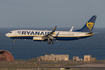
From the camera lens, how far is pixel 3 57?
110m

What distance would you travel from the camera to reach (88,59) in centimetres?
10744

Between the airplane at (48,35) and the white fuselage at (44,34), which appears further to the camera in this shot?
the white fuselage at (44,34)

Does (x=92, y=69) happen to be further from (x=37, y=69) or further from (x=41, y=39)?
(x=41, y=39)

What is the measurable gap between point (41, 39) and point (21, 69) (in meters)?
24.5

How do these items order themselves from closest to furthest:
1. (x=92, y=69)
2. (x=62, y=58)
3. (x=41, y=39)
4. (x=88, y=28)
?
(x=92, y=69)
(x=41, y=39)
(x=88, y=28)
(x=62, y=58)

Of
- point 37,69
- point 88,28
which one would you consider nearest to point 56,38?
point 88,28

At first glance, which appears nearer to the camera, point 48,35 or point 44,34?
point 48,35

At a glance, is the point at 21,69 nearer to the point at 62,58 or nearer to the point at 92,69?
the point at 92,69

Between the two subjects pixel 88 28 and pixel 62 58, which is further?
pixel 62 58

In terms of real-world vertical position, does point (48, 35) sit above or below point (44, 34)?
below

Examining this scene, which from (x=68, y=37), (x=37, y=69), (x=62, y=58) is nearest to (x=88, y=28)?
(x=68, y=37)

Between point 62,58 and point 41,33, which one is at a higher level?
point 41,33

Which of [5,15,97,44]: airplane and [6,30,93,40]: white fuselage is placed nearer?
[5,15,97,44]: airplane

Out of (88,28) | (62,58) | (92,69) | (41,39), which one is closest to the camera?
(92,69)
